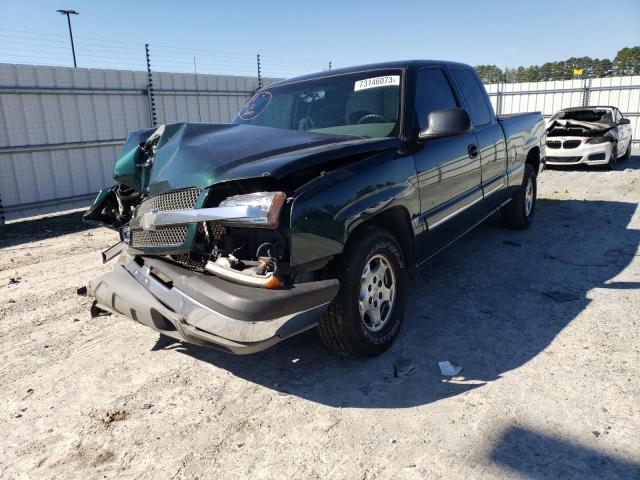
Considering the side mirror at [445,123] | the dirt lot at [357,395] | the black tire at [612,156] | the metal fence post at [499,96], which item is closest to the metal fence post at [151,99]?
the dirt lot at [357,395]

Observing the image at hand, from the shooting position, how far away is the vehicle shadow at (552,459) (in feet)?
7.38

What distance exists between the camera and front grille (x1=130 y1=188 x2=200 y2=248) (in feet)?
9.41

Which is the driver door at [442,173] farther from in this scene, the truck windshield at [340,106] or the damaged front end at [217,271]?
the damaged front end at [217,271]

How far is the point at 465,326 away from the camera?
12.4 feet

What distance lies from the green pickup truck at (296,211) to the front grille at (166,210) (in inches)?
0.4

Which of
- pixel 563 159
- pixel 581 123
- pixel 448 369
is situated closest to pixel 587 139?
pixel 581 123

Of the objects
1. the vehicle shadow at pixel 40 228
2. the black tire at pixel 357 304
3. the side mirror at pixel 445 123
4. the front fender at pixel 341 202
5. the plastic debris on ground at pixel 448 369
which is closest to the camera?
the front fender at pixel 341 202

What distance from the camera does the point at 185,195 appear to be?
290 centimetres

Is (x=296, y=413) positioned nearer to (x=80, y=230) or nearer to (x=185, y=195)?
(x=185, y=195)

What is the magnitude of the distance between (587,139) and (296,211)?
37.8 ft

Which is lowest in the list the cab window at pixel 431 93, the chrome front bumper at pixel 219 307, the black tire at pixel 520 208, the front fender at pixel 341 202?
the black tire at pixel 520 208

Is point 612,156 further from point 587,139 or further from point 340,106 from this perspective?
point 340,106

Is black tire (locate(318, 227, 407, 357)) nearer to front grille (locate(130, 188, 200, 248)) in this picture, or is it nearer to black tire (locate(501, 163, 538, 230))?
front grille (locate(130, 188, 200, 248))

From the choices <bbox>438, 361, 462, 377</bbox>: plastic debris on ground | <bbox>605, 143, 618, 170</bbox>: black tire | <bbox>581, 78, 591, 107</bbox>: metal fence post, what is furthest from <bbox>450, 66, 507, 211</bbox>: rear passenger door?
<bbox>581, 78, 591, 107</bbox>: metal fence post
